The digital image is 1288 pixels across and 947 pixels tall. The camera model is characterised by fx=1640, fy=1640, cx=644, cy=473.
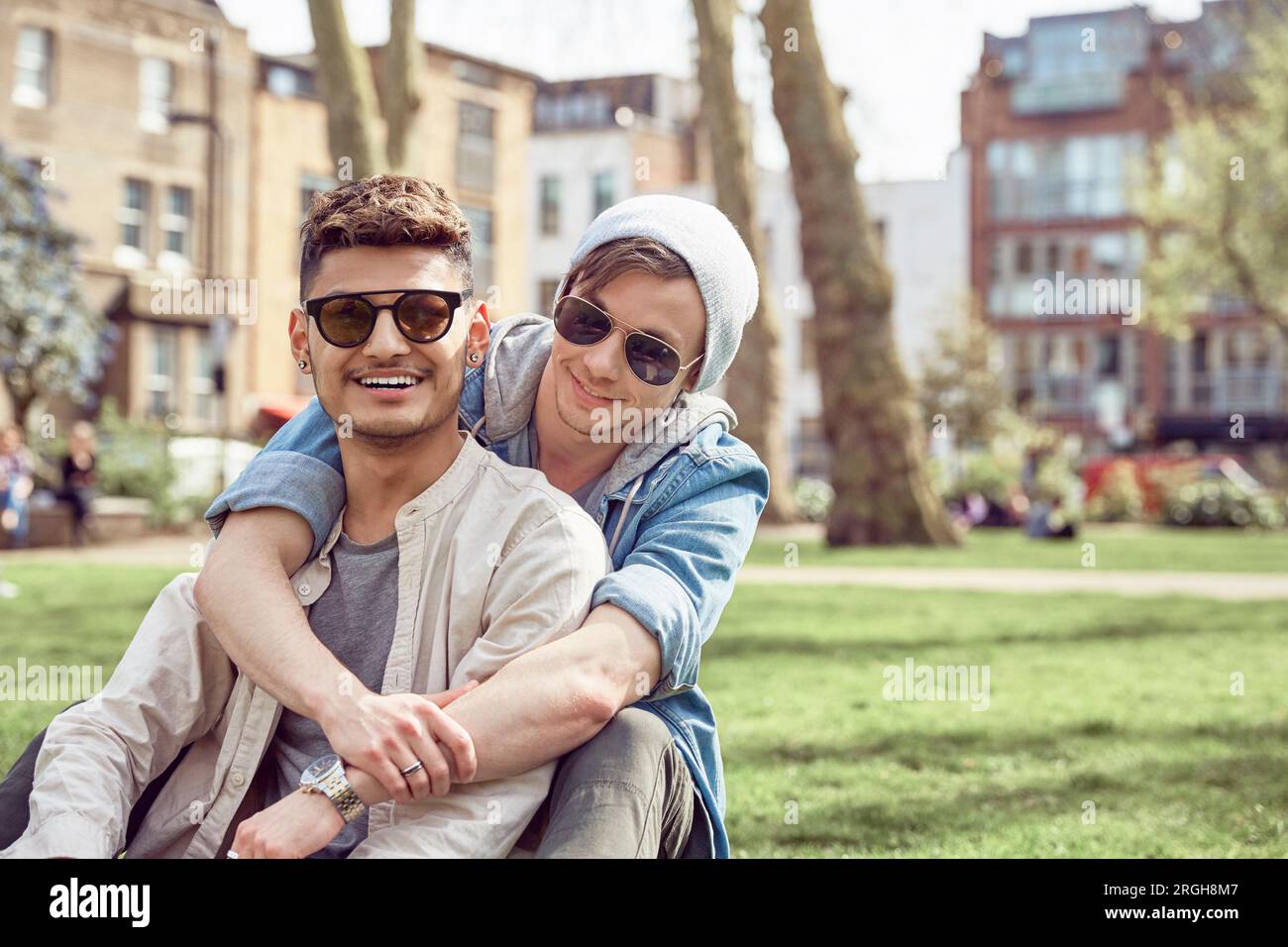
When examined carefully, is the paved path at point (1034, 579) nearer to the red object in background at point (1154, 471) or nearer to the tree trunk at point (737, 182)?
the tree trunk at point (737, 182)

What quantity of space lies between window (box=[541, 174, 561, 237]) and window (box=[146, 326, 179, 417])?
17.4 metres

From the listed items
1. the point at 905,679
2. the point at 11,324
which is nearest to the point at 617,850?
the point at 905,679

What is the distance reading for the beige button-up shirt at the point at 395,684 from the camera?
2562 mm

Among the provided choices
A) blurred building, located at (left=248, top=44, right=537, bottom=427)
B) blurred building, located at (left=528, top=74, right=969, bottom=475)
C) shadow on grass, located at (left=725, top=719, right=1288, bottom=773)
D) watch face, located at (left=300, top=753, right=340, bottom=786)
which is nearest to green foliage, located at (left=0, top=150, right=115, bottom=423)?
blurred building, located at (left=248, top=44, right=537, bottom=427)

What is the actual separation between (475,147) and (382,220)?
139 ft

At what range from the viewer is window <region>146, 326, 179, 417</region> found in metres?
34.6

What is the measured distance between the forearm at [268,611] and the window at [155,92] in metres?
34.9

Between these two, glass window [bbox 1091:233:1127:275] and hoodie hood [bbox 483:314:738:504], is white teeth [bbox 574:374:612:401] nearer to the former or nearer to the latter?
hoodie hood [bbox 483:314:738:504]

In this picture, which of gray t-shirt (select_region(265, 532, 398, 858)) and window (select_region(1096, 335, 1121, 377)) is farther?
window (select_region(1096, 335, 1121, 377))

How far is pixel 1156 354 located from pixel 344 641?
5008 centimetres

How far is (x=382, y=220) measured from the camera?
268cm

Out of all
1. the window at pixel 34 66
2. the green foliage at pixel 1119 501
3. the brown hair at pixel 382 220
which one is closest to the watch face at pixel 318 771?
the brown hair at pixel 382 220

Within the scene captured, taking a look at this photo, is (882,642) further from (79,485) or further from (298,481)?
(79,485)

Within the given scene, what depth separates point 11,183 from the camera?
917 inches
